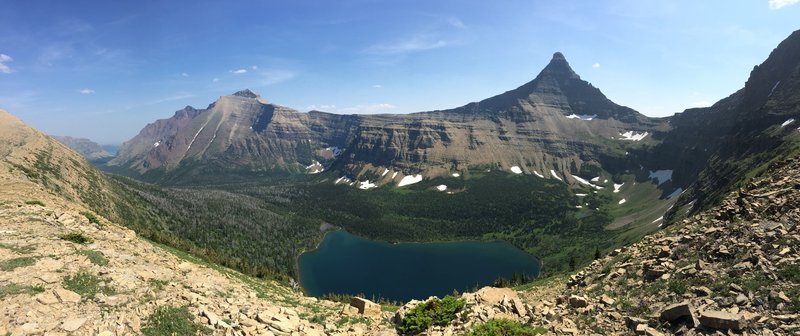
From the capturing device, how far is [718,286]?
22.5 m

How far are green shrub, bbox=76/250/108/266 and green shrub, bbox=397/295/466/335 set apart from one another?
878 inches

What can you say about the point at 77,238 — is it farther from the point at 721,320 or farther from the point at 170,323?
the point at 721,320

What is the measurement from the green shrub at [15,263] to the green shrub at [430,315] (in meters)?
25.1

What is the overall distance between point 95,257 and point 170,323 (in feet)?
39.1

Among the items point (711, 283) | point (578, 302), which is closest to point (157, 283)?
point (578, 302)

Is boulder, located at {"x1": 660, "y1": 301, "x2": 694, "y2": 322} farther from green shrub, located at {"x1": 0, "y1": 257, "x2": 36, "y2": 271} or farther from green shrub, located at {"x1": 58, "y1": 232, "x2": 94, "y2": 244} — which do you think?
green shrub, located at {"x1": 58, "y1": 232, "x2": 94, "y2": 244}

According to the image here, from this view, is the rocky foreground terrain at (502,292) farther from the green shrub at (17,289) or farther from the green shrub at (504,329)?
the green shrub at (504,329)

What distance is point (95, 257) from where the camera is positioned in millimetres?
28828

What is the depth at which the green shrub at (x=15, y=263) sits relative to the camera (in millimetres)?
24167

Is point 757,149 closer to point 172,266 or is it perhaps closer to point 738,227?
point 738,227

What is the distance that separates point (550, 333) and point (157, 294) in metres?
24.8

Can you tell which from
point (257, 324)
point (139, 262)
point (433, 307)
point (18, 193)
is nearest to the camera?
point (257, 324)

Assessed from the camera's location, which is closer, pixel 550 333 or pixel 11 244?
pixel 550 333

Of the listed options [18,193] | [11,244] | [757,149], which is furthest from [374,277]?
[757,149]
